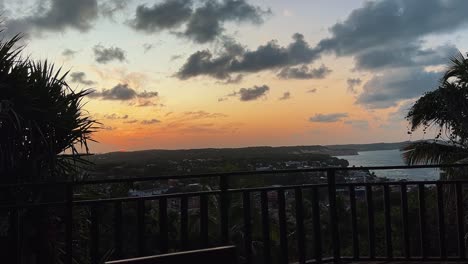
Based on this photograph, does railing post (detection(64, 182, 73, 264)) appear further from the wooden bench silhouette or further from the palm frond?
the palm frond

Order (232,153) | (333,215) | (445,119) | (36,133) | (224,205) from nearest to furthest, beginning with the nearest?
(224,205), (333,215), (36,133), (445,119), (232,153)

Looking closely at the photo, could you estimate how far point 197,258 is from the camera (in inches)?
55.0

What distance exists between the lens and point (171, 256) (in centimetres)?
137

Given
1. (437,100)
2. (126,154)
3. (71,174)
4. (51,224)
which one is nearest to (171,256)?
(51,224)

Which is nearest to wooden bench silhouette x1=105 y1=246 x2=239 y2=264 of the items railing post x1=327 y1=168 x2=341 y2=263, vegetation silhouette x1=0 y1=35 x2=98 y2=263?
railing post x1=327 y1=168 x2=341 y2=263

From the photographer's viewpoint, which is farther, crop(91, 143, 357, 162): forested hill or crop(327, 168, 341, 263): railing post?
crop(91, 143, 357, 162): forested hill

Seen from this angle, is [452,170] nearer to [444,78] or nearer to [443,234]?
[444,78]

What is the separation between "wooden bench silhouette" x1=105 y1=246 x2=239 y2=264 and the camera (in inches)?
52.9

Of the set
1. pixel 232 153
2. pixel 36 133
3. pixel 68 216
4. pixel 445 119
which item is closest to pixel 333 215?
pixel 68 216

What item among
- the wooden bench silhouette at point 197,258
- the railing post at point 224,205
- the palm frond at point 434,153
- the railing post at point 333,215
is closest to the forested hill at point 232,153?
the palm frond at point 434,153

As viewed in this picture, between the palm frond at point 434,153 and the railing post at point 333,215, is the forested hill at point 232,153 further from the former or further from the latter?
the railing post at point 333,215

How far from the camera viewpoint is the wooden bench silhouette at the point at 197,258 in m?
1.34

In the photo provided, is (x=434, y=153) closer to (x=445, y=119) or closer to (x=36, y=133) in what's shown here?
(x=445, y=119)

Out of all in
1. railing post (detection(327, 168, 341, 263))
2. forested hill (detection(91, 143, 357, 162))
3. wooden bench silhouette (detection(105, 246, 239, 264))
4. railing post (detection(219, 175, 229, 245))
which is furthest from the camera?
forested hill (detection(91, 143, 357, 162))
